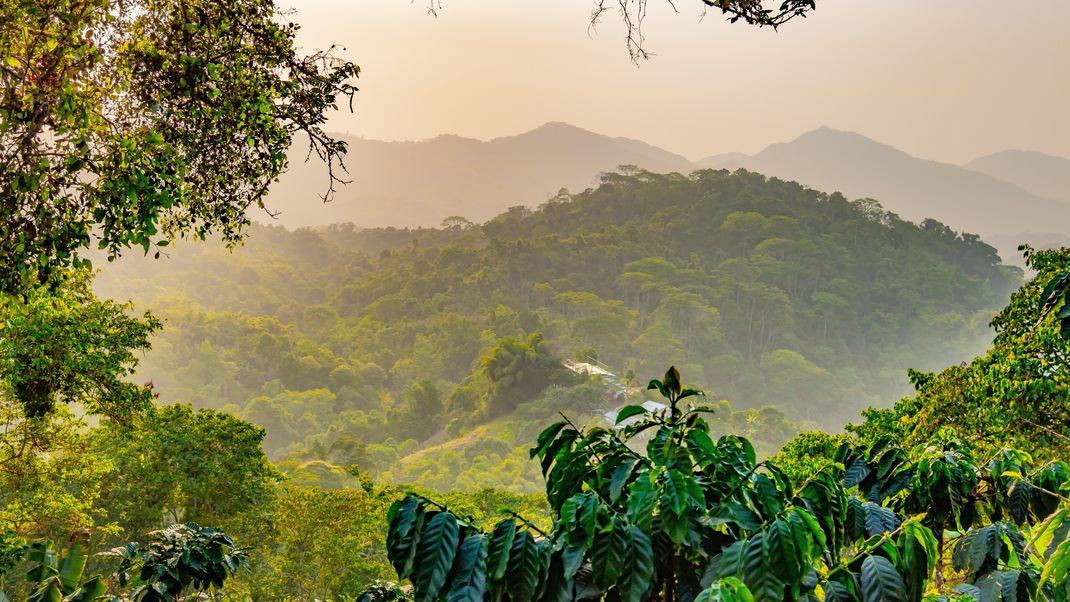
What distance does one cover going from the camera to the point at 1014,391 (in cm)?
799

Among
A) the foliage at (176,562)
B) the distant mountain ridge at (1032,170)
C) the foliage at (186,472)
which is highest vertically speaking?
the distant mountain ridge at (1032,170)

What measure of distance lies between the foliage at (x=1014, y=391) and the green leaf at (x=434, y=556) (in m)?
7.86

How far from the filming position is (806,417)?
190ft

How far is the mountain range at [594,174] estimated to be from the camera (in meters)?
145

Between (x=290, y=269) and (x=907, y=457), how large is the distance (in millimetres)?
84164

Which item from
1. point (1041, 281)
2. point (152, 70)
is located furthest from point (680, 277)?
point (152, 70)

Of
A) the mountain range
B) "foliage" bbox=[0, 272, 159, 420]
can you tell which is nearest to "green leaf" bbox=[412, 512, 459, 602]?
"foliage" bbox=[0, 272, 159, 420]

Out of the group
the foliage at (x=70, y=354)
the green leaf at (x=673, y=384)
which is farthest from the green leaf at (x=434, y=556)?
the foliage at (x=70, y=354)

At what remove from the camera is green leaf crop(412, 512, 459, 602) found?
128 cm

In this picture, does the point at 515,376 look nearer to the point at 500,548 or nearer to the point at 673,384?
the point at 673,384

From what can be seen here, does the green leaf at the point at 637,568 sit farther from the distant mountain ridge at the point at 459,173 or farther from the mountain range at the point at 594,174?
the distant mountain ridge at the point at 459,173

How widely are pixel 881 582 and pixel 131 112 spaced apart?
3.18 metres

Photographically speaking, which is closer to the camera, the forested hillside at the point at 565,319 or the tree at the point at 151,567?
the tree at the point at 151,567

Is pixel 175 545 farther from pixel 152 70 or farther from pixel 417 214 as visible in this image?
pixel 417 214
